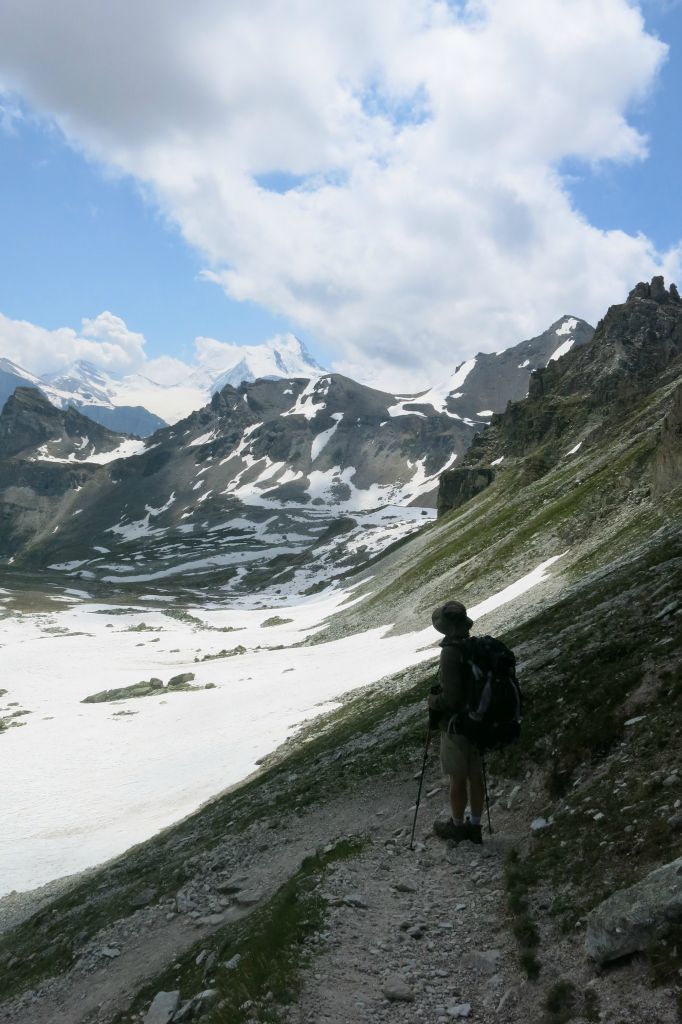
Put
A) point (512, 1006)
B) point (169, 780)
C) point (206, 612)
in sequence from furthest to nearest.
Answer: point (206, 612) < point (169, 780) < point (512, 1006)

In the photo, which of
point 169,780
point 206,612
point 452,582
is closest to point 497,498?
point 452,582

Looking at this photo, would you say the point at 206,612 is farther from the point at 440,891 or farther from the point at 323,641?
the point at 440,891

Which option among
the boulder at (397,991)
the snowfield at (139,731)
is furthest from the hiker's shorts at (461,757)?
the snowfield at (139,731)

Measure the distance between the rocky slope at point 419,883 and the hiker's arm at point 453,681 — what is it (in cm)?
224

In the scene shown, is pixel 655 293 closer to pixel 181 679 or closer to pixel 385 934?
pixel 181 679

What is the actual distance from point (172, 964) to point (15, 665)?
69751mm

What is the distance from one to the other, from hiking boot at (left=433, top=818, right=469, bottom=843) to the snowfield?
53.2 ft

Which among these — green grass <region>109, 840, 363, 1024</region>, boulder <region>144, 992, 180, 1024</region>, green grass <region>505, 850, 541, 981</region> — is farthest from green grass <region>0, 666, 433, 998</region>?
green grass <region>505, 850, 541, 981</region>

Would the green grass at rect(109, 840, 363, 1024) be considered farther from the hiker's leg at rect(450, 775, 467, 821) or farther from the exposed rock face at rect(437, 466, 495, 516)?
the exposed rock face at rect(437, 466, 495, 516)

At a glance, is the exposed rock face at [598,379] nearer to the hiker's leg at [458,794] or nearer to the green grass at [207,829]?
the green grass at [207,829]

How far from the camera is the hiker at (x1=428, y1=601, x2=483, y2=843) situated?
10984 mm

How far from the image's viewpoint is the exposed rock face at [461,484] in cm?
13000

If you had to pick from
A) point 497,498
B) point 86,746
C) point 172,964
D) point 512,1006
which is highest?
point 497,498

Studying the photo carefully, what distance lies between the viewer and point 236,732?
35.3 m
